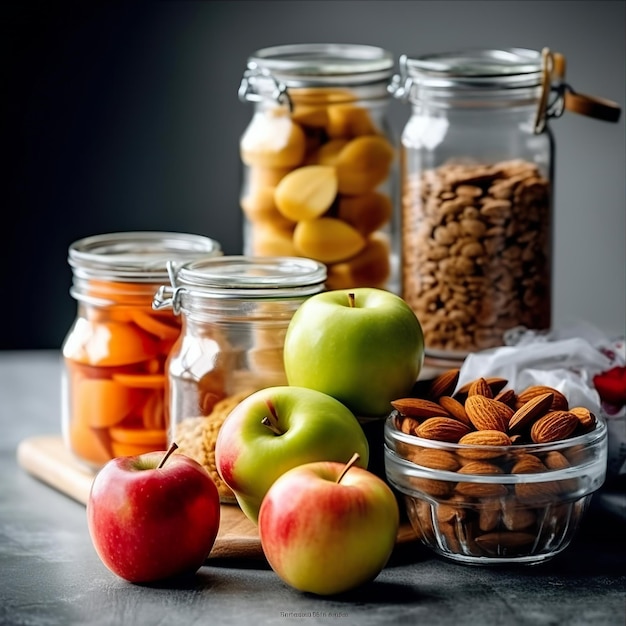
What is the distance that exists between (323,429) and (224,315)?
0.18 metres

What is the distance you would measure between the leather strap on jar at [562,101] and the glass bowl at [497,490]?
Result: 1.43ft

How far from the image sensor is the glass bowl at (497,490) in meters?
0.96

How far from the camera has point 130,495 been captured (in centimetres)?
95

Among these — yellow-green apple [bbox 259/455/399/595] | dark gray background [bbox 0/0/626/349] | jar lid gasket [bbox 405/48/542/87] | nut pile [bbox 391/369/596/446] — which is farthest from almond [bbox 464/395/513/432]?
dark gray background [bbox 0/0/626/349]

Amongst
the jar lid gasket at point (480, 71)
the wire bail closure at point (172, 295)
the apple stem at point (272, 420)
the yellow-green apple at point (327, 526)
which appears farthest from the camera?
the jar lid gasket at point (480, 71)

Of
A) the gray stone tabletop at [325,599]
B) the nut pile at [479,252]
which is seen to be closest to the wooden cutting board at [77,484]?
the gray stone tabletop at [325,599]

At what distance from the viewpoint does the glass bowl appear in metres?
0.96

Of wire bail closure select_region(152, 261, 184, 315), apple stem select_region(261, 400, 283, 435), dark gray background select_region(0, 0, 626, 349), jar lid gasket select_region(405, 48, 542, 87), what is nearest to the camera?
apple stem select_region(261, 400, 283, 435)

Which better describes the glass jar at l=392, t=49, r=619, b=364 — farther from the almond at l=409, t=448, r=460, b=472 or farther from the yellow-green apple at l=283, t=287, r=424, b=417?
the almond at l=409, t=448, r=460, b=472

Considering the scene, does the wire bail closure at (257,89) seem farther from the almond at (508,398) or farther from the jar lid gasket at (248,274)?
the almond at (508,398)

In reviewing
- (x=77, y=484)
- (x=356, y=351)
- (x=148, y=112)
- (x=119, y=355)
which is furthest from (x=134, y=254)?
(x=148, y=112)

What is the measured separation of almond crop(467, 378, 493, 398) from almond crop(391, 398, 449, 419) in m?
0.04

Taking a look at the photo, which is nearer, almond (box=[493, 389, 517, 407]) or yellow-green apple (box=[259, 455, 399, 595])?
yellow-green apple (box=[259, 455, 399, 595])

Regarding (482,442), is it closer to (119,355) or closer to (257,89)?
(119,355)
